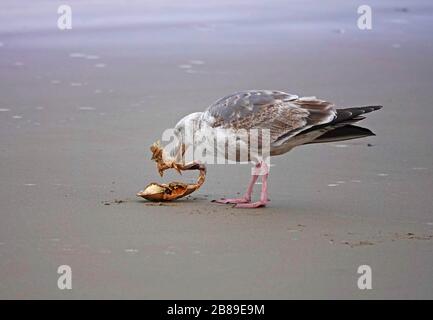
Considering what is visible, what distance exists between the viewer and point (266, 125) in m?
7.47

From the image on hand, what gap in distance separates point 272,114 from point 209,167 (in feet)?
4.02

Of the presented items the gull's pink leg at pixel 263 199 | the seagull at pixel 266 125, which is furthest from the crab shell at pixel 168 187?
the gull's pink leg at pixel 263 199

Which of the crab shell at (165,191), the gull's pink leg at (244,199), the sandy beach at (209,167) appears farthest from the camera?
the gull's pink leg at (244,199)

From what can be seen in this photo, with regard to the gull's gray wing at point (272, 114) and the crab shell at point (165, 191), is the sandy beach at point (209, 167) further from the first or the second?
the gull's gray wing at point (272, 114)

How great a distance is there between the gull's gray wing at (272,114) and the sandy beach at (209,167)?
1.81 ft

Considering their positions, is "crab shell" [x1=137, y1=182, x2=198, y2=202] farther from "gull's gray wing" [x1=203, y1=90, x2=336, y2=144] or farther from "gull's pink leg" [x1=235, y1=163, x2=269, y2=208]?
"gull's gray wing" [x1=203, y1=90, x2=336, y2=144]

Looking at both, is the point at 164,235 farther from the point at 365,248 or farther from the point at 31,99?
the point at 31,99

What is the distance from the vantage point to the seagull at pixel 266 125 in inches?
292

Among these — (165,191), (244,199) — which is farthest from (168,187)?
(244,199)

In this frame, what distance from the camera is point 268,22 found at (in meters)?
16.0

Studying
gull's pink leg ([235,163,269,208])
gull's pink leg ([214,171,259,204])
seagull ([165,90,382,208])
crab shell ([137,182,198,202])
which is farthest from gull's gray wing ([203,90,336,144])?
crab shell ([137,182,198,202])

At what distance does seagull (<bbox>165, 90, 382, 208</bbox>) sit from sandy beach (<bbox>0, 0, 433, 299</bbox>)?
0.38 metres

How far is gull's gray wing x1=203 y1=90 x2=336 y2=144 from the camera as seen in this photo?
24.3 feet

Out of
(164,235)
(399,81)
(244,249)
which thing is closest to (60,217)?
(164,235)
